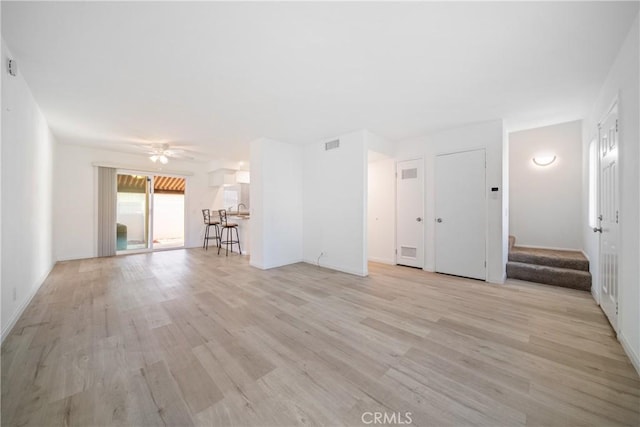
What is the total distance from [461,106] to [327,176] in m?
2.56

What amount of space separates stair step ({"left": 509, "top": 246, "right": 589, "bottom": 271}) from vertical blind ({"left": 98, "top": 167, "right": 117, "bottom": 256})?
29.6ft

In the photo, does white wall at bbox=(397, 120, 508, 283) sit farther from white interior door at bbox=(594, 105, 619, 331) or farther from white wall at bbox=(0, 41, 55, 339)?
white wall at bbox=(0, 41, 55, 339)

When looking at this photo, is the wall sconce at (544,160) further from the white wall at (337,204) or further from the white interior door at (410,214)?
the white wall at (337,204)

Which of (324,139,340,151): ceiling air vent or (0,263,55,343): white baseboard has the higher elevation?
(324,139,340,151): ceiling air vent

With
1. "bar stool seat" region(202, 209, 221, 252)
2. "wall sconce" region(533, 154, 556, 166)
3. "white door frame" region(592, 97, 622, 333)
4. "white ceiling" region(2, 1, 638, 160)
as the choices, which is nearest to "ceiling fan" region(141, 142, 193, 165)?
"white ceiling" region(2, 1, 638, 160)

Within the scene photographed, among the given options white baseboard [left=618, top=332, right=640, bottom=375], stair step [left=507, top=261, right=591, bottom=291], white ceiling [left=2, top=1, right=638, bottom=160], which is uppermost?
white ceiling [left=2, top=1, right=638, bottom=160]

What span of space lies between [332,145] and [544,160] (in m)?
4.34

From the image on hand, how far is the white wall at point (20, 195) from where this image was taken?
2211mm

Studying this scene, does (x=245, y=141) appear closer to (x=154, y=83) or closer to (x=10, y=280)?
(x=154, y=83)

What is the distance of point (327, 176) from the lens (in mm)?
4859

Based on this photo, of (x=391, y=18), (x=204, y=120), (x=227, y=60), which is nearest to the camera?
(x=391, y=18)

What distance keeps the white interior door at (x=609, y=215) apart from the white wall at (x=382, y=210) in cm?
290

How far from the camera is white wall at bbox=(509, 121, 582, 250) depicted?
4430 millimetres

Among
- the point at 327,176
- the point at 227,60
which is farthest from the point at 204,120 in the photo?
the point at 327,176
